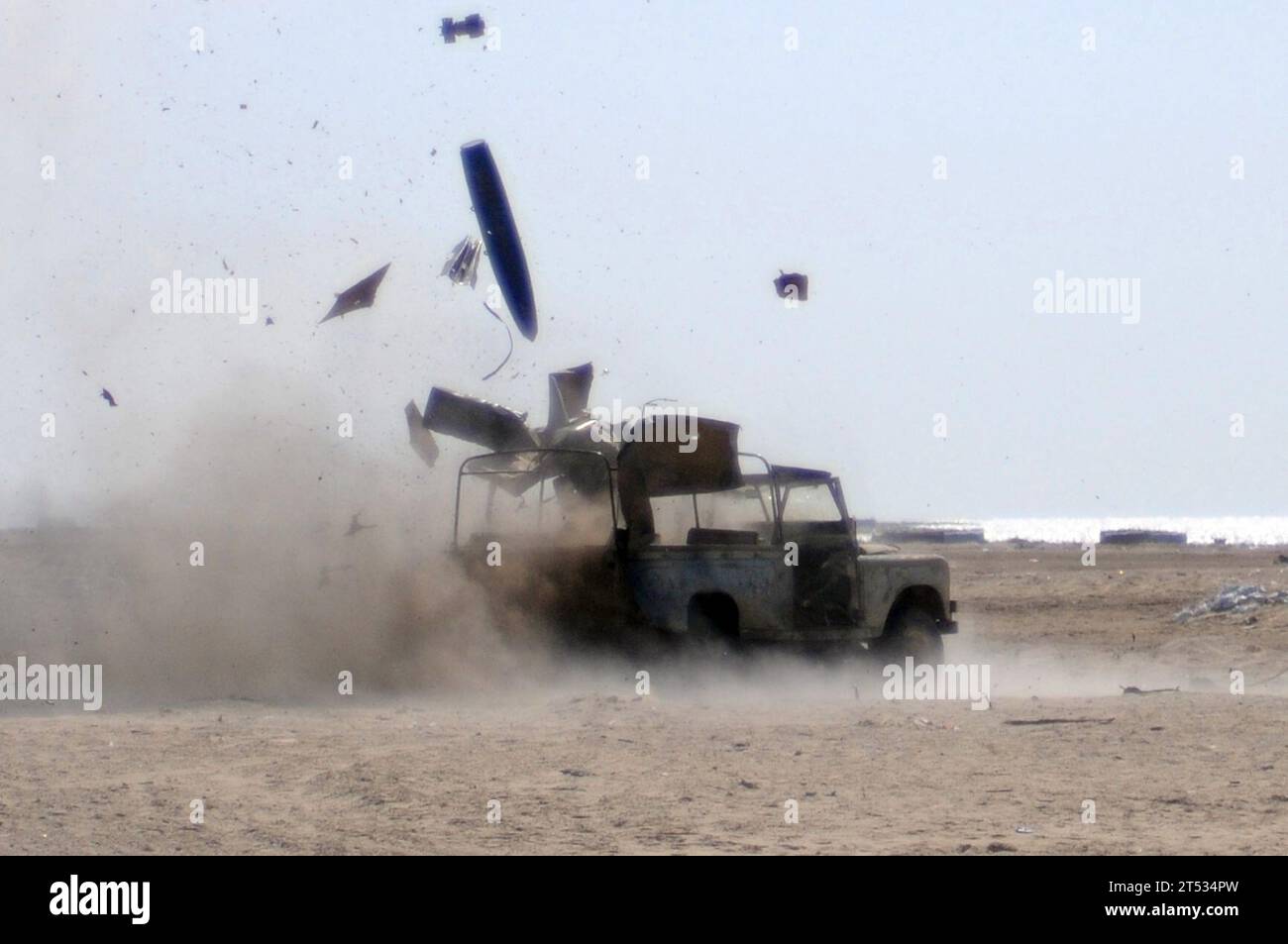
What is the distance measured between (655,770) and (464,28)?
9161 millimetres

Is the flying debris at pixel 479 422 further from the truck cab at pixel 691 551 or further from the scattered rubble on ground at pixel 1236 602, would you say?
the scattered rubble on ground at pixel 1236 602

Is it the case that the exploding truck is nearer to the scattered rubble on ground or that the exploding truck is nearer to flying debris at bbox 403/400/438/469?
flying debris at bbox 403/400/438/469

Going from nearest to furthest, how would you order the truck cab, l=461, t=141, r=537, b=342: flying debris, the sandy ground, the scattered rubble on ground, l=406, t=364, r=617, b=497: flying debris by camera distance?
the sandy ground → the truck cab → l=406, t=364, r=617, b=497: flying debris → l=461, t=141, r=537, b=342: flying debris → the scattered rubble on ground

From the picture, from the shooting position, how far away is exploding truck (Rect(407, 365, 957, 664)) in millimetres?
14172

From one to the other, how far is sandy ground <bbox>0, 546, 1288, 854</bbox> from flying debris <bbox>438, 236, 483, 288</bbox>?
525cm

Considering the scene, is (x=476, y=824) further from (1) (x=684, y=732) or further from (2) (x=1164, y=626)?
(2) (x=1164, y=626)

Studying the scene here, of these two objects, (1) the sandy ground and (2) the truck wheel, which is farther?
(2) the truck wheel

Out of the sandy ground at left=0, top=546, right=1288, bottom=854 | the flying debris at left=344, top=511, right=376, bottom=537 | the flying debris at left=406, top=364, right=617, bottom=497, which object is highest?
the flying debris at left=406, top=364, right=617, bottom=497

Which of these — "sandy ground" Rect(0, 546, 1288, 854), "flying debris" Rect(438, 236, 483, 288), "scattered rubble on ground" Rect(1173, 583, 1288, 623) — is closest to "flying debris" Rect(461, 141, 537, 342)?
"flying debris" Rect(438, 236, 483, 288)

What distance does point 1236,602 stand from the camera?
25.4m

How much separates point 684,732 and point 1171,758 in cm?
322

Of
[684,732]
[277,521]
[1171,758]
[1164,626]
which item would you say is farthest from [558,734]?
[1164,626]
